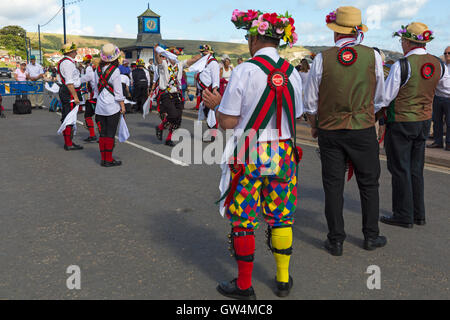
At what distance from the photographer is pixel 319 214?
205 inches

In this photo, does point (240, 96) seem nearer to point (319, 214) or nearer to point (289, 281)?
point (289, 281)

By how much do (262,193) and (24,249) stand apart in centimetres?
234

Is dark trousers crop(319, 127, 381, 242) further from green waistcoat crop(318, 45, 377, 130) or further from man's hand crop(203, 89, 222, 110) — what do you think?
man's hand crop(203, 89, 222, 110)

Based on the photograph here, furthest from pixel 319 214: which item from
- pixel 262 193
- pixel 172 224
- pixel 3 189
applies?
pixel 3 189

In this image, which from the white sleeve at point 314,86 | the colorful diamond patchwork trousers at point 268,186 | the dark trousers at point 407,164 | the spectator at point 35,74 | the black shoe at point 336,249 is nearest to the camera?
the colorful diamond patchwork trousers at point 268,186

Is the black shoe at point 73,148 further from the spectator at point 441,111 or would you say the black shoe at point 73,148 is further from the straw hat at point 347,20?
the spectator at point 441,111

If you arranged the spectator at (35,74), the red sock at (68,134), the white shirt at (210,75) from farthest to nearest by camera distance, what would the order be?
1. the spectator at (35,74)
2. the red sock at (68,134)
3. the white shirt at (210,75)

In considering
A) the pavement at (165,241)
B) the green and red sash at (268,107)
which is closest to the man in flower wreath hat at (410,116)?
the pavement at (165,241)

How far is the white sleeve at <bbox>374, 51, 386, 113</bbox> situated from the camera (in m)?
3.91

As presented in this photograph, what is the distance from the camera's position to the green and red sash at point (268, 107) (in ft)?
9.65

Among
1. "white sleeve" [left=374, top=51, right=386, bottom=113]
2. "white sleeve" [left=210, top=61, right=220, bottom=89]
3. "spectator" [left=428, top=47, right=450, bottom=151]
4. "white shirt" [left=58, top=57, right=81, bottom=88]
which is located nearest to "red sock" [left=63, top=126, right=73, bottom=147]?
"white shirt" [left=58, top=57, right=81, bottom=88]

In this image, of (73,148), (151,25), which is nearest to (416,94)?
(73,148)

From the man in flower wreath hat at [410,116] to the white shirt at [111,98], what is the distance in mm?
4499

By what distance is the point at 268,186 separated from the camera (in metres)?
3.14
